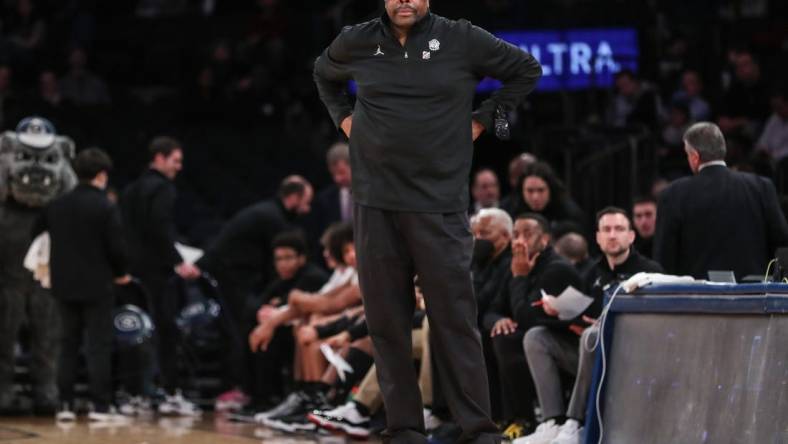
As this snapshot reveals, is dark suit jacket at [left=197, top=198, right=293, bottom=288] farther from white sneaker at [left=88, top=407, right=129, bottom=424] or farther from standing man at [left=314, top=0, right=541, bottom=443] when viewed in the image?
standing man at [left=314, top=0, right=541, bottom=443]

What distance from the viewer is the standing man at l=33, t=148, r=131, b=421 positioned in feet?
29.5

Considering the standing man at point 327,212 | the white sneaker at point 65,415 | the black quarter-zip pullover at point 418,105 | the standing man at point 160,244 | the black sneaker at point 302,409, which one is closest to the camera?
the black quarter-zip pullover at point 418,105

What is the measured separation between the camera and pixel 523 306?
7.49 metres

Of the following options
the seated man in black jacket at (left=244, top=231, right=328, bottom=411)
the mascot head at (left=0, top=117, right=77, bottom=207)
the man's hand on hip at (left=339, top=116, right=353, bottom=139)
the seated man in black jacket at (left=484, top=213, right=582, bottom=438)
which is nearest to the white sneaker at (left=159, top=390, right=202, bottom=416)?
the seated man in black jacket at (left=244, top=231, right=328, bottom=411)

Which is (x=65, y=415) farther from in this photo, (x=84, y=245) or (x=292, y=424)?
(x=292, y=424)

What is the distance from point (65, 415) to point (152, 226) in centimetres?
155

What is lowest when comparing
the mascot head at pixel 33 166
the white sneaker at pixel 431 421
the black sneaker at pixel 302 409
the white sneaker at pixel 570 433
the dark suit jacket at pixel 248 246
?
the black sneaker at pixel 302 409

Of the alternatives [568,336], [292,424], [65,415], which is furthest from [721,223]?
[65,415]

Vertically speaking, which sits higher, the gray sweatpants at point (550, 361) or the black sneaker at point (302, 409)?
the gray sweatpants at point (550, 361)

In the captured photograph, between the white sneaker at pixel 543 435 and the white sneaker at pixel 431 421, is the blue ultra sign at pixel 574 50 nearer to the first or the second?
the white sneaker at pixel 431 421

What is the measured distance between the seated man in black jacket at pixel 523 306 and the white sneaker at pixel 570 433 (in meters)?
0.50

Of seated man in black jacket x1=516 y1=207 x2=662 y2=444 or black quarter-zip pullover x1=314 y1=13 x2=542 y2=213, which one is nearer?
black quarter-zip pullover x1=314 y1=13 x2=542 y2=213

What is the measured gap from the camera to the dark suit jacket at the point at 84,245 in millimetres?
9000

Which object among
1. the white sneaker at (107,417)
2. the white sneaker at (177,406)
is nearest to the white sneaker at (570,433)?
the white sneaker at (107,417)
